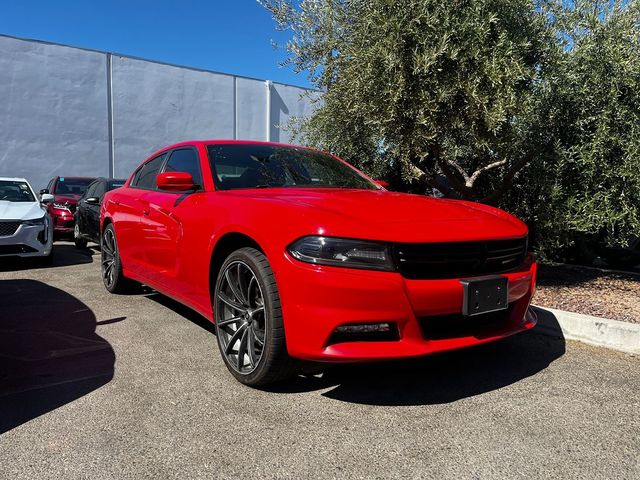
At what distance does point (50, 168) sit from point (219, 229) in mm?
15611

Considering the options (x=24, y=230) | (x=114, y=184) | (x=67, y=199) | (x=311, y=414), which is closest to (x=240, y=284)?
(x=311, y=414)

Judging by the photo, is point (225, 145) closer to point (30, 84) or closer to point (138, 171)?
point (138, 171)

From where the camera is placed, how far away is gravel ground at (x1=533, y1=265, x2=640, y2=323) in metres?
4.52

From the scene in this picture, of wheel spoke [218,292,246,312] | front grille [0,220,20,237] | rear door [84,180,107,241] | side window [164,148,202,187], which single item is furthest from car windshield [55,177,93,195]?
wheel spoke [218,292,246,312]

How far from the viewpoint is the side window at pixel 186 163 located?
12.7 ft

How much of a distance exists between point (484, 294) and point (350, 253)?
80 cm

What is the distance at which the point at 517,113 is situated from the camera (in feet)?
16.4

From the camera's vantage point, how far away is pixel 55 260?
8.25 metres

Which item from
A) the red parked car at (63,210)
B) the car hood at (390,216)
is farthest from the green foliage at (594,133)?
the red parked car at (63,210)

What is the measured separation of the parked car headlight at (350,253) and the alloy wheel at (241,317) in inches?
18.8

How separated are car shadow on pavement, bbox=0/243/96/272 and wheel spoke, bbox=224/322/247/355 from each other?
557cm

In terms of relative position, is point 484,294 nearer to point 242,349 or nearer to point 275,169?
point 242,349

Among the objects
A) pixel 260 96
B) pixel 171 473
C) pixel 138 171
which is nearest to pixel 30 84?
pixel 260 96

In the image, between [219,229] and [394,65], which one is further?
[394,65]
